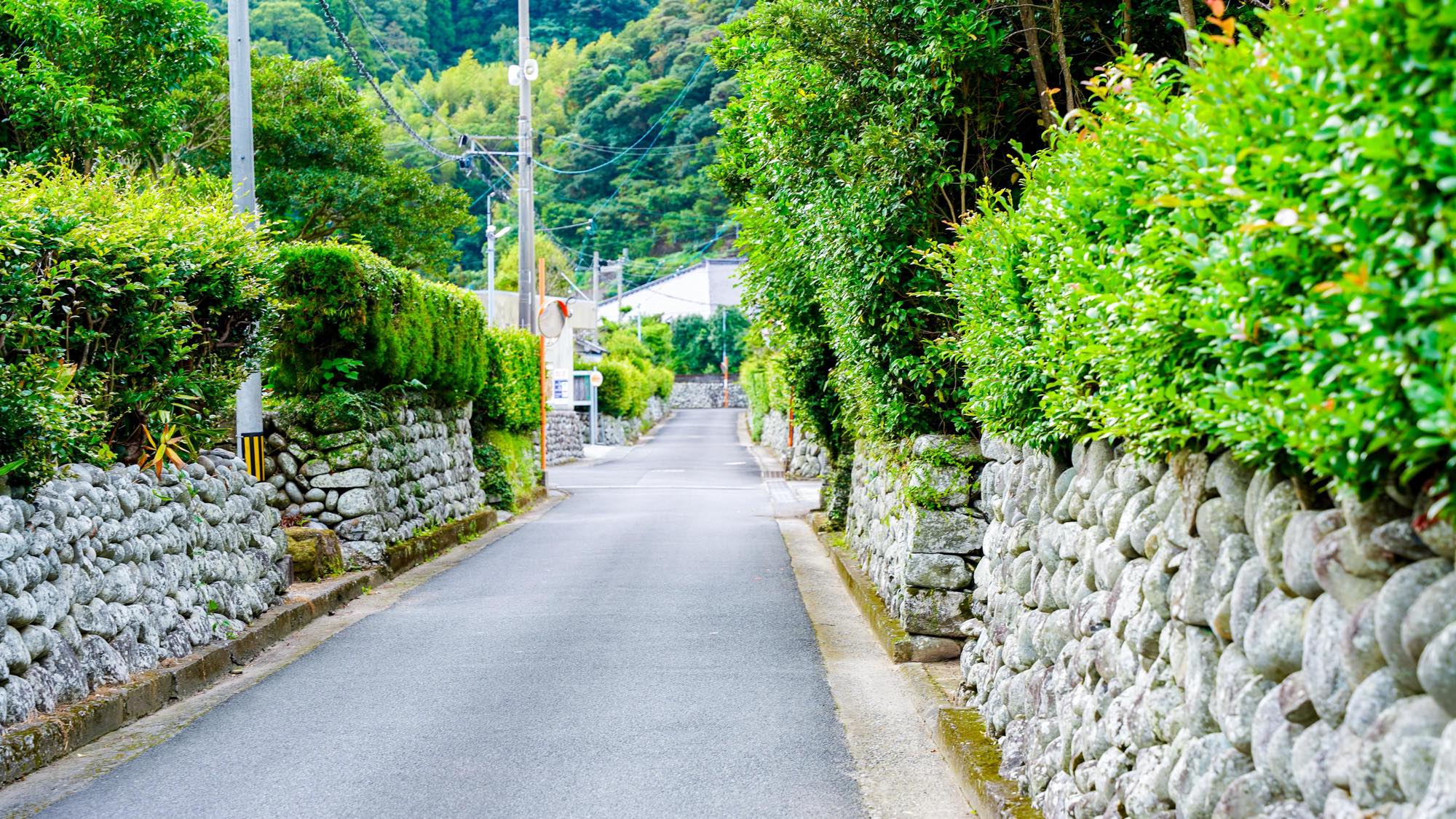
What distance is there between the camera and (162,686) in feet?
24.5

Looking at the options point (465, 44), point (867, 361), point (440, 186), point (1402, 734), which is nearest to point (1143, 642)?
point (1402, 734)

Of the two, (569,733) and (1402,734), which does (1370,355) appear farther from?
(569,733)

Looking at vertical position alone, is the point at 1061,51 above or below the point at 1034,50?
below

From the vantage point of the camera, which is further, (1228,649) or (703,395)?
(703,395)

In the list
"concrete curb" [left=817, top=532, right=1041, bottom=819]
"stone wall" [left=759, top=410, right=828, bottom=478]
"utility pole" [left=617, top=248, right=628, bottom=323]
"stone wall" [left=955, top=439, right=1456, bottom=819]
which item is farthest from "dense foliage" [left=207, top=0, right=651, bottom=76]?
"stone wall" [left=955, top=439, right=1456, bottom=819]

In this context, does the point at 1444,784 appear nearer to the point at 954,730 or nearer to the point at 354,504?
the point at 954,730

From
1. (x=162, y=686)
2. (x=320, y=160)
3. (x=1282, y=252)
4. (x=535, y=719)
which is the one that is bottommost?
(x=535, y=719)

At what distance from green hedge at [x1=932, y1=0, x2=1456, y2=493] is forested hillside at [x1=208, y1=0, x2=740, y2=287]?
152 feet

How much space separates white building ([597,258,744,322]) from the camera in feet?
282

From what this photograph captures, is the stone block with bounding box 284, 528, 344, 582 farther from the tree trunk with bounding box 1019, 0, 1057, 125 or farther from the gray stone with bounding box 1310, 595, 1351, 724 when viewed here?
the gray stone with bounding box 1310, 595, 1351, 724

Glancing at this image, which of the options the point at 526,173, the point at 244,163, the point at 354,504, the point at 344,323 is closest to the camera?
the point at 244,163

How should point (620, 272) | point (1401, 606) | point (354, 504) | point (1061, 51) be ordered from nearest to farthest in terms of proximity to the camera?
1. point (1401, 606)
2. point (1061, 51)
3. point (354, 504)
4. point (620, 272)

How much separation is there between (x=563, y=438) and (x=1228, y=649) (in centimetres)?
3886

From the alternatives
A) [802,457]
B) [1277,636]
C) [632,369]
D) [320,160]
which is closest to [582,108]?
[632,369]
